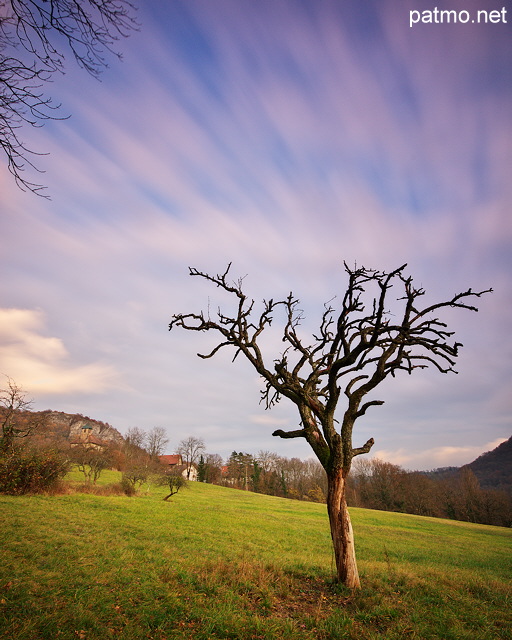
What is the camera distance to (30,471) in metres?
20.8

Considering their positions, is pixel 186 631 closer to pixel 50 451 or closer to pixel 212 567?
pixel 212 567

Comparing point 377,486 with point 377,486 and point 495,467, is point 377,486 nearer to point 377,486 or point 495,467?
→ point 377,486

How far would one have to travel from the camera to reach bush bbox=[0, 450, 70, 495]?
1970cm

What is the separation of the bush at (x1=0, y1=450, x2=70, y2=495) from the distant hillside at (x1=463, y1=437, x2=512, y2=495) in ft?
333

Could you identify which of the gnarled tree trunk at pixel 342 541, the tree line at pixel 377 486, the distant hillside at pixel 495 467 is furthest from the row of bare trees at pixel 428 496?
the gnarled tree trunk at pixel 342 541

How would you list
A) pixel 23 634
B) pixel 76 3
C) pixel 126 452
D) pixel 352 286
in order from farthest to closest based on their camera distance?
pixel 126 452 → pixel 352 286 → pixel 23 634 → pixel 76 3

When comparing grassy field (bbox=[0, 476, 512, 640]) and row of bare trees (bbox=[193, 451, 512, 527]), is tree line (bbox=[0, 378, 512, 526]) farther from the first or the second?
grassy field (bbox=[0, 476, 512, 640])

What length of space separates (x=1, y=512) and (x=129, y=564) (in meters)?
9.65

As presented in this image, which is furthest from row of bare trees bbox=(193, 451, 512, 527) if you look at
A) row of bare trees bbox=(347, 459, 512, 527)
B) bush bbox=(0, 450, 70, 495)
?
bush bbox=(0, 450, 70, 495)

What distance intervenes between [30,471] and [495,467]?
13673 centimetres

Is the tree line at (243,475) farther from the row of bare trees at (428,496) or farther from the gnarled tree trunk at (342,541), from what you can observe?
the gnarled tree trunk at (342,541)

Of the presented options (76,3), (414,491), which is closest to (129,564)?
(76,3)

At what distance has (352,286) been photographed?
838 cm

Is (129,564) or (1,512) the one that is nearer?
(129,564)
